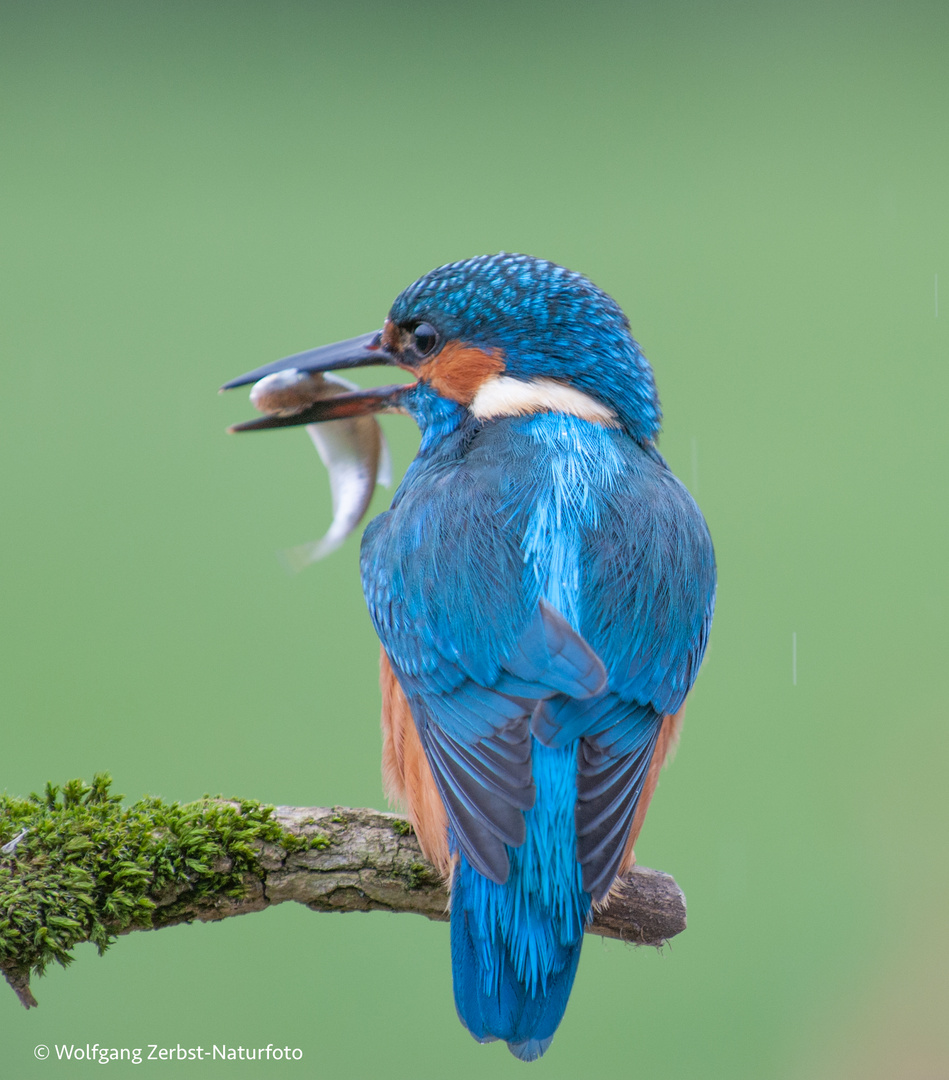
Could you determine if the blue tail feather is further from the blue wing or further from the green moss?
the green moss

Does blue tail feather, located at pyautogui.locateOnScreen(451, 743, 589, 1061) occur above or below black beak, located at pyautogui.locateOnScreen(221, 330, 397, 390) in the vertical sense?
below

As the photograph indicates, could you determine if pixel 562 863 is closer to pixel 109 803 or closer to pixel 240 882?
pixel 240 882

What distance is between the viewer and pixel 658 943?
149 cm

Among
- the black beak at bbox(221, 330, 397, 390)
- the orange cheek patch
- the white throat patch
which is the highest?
the black beak at bbox(221, 330, 397, 390)


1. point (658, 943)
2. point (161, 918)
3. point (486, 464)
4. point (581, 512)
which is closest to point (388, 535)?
point (486, 464)

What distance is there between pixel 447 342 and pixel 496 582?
459mm

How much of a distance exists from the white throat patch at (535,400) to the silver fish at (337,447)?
0.93 ft

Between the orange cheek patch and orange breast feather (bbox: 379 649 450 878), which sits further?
the orange cheek patch

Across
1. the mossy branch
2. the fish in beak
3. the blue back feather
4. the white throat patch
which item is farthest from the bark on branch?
the white throat patch

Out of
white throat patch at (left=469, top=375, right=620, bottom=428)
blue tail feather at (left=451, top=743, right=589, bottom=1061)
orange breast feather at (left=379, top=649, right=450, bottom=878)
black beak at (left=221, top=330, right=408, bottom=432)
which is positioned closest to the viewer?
blue tail feather at (left=451, top=743, right=589, bottom=1061)

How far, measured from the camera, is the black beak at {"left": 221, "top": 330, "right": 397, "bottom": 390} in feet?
5.61

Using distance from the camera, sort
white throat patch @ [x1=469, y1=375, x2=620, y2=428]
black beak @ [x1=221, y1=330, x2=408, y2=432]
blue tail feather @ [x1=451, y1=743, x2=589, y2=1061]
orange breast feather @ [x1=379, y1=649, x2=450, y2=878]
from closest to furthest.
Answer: blue tail feather @ [x1=451, y1=743, x2=589, y2=1061] → orange breast feather @ [x1=379, y1=649, x2=450, y2=878] → white throat patch @ [x1=469, y1=375, x2=620, y2=428] → black beak @ [x1=221, y1=330, x2=408, y2=432]

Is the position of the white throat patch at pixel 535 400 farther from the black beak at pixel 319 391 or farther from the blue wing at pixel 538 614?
the black beak at pixel 319 391

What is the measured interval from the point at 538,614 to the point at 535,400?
15.6 inches
